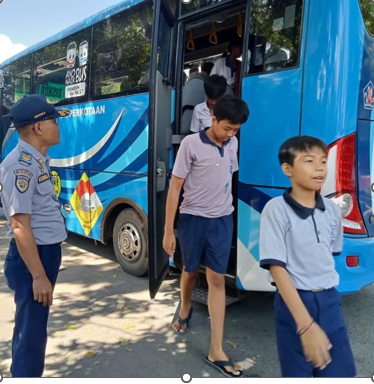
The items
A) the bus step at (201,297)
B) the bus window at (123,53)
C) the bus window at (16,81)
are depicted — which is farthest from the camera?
the bus window at (16,81)

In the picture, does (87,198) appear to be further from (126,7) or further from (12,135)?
(12,135)

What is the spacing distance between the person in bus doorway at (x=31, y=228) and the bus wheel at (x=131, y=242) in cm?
232

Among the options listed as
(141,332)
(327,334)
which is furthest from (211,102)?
(327,334)

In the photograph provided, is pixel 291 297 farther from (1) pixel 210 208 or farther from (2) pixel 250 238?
(2) pixel 250 238

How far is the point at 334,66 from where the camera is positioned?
8.82ft

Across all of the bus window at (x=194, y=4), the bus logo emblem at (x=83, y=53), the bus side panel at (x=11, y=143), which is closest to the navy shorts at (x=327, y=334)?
the bus window at (x=194, y=4)

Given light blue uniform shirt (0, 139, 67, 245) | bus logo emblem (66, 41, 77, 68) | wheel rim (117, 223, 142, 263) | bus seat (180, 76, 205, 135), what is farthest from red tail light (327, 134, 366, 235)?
bus logo emblem (66, 41, 77, 68)

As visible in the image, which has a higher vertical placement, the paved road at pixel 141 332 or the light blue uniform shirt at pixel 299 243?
the light blue uniform shirt at pixel 299 243

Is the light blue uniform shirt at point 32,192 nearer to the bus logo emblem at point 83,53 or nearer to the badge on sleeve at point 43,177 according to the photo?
the badge on sleeve at point 43,177

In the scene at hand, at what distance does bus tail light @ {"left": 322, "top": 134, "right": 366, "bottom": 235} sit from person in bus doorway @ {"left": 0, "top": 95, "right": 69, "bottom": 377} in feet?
5.96

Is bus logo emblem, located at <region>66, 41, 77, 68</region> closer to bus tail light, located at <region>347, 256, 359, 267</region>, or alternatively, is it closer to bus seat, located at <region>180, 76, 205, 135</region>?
bus seat, located at <region>180, 76, 205, 135</region>

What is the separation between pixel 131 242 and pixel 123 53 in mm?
2273

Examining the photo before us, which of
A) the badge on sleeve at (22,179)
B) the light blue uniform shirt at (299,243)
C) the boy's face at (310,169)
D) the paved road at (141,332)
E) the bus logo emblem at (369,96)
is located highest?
the bus logo emblem at (369,96)

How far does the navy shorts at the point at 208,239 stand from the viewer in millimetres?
2855
